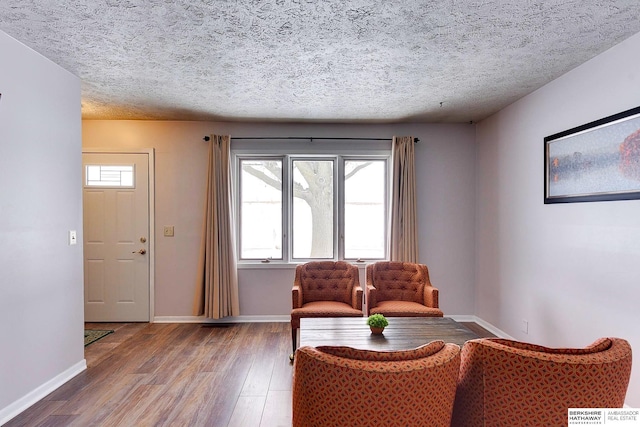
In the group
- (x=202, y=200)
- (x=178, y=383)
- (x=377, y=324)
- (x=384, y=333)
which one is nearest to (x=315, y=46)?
(x=377, y=324)

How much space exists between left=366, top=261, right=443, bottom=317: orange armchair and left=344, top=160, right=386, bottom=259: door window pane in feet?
2.47

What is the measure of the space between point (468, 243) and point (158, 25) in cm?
415

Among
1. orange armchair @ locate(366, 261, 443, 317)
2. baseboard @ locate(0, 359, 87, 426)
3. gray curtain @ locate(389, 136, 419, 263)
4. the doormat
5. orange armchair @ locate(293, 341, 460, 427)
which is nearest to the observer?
orange armchair @ locate(293, 341, 460, 427)

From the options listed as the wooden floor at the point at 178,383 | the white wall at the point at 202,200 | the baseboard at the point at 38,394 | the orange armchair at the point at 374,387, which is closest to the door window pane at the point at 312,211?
the white wall at the point at 202,200

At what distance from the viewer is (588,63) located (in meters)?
2.67

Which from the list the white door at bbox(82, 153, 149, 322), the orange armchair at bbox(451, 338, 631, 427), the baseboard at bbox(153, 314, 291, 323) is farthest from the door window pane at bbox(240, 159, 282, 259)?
the orange armchair at bbox(451, 338, 631, 427)

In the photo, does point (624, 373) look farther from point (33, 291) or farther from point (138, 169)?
point (138, 169)

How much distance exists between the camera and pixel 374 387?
4.00ft

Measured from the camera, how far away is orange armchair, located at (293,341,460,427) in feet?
4.02

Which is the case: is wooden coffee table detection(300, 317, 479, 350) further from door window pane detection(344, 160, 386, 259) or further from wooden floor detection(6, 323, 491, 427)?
door window pane detection(344, 160, 386, 259)

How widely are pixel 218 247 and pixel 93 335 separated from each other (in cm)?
167

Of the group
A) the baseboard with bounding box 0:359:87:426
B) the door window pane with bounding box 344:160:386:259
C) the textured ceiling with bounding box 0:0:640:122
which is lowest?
the baseboard with bounding box 0:359:87:426

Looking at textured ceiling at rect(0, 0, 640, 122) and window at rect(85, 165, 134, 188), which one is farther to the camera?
window at rect(85, 165, 134, 188)

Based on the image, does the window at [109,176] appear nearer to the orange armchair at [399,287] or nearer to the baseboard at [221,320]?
the baseboard at [221,320]
